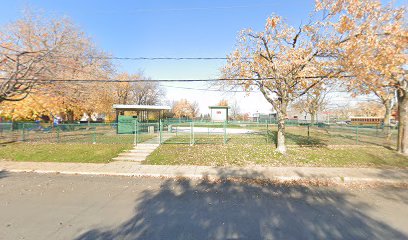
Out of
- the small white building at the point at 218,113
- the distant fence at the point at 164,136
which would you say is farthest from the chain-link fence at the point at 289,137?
the small white building at the point at 218,113

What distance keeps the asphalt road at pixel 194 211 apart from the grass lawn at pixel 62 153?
9.70ft

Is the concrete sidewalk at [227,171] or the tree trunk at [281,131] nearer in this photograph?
the concrete sidewalk at [227,171]

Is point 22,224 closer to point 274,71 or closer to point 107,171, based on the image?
point 107,171

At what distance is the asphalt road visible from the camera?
3504 millimetres

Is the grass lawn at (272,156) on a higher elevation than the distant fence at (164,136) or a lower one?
lower

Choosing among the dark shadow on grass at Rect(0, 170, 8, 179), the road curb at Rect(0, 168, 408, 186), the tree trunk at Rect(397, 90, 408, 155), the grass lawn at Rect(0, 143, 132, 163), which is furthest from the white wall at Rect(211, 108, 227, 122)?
the dark shadow on grass at Rect(0, 170, 8, 179)

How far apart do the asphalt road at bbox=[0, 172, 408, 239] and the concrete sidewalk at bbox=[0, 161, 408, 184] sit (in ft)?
2.43

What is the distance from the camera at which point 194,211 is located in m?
4.35

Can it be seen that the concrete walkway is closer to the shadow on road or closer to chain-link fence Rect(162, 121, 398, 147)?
chain-link fence Rect(162, 121, 398, 147)

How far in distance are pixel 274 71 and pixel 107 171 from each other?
935 cm

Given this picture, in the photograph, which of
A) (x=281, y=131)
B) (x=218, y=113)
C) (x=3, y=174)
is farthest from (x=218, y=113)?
(x=3, y=174)

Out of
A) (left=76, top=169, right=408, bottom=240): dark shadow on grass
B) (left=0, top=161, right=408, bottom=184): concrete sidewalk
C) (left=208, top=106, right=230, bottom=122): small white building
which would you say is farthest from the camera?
(left=208, top=106, right=230, bottom=122): small white building

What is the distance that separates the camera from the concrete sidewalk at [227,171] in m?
6.79

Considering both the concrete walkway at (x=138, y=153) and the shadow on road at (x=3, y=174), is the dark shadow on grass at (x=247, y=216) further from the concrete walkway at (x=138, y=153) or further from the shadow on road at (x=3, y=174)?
the shadow on road at (x=3, y=174)
